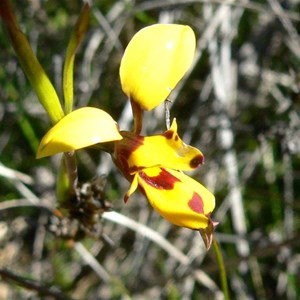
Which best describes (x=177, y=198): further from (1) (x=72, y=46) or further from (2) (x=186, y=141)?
(2) (x=186, y=141)

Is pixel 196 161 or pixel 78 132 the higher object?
pixel 78 132

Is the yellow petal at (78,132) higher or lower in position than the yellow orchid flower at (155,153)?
higher

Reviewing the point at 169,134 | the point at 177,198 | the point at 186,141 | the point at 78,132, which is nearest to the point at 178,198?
the point at 177,198

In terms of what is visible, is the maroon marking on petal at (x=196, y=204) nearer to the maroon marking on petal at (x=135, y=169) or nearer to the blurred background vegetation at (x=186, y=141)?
the maroon marking on petal at (x=135, y=169)

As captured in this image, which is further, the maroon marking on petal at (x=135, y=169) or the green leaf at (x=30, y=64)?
the maroon marking on petal at (x=135, y=169)

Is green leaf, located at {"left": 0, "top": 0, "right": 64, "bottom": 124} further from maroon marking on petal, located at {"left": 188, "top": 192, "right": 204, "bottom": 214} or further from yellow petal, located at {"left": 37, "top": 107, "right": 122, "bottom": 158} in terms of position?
maroon marking on petal, located at {"left": 188, "top": 192, "right": 204, "bottom": 214}

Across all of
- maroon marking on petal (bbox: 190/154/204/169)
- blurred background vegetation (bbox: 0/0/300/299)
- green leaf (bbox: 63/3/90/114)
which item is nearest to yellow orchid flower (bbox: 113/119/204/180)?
maroon marking on petal (bbox: 190/154/204/169)

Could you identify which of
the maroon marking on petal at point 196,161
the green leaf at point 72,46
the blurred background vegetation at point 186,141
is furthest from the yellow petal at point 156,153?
the blurred background vegetation at point 186,141

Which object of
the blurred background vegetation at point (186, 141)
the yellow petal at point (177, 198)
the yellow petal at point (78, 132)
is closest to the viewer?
the yellow petal at point (78, 132)
